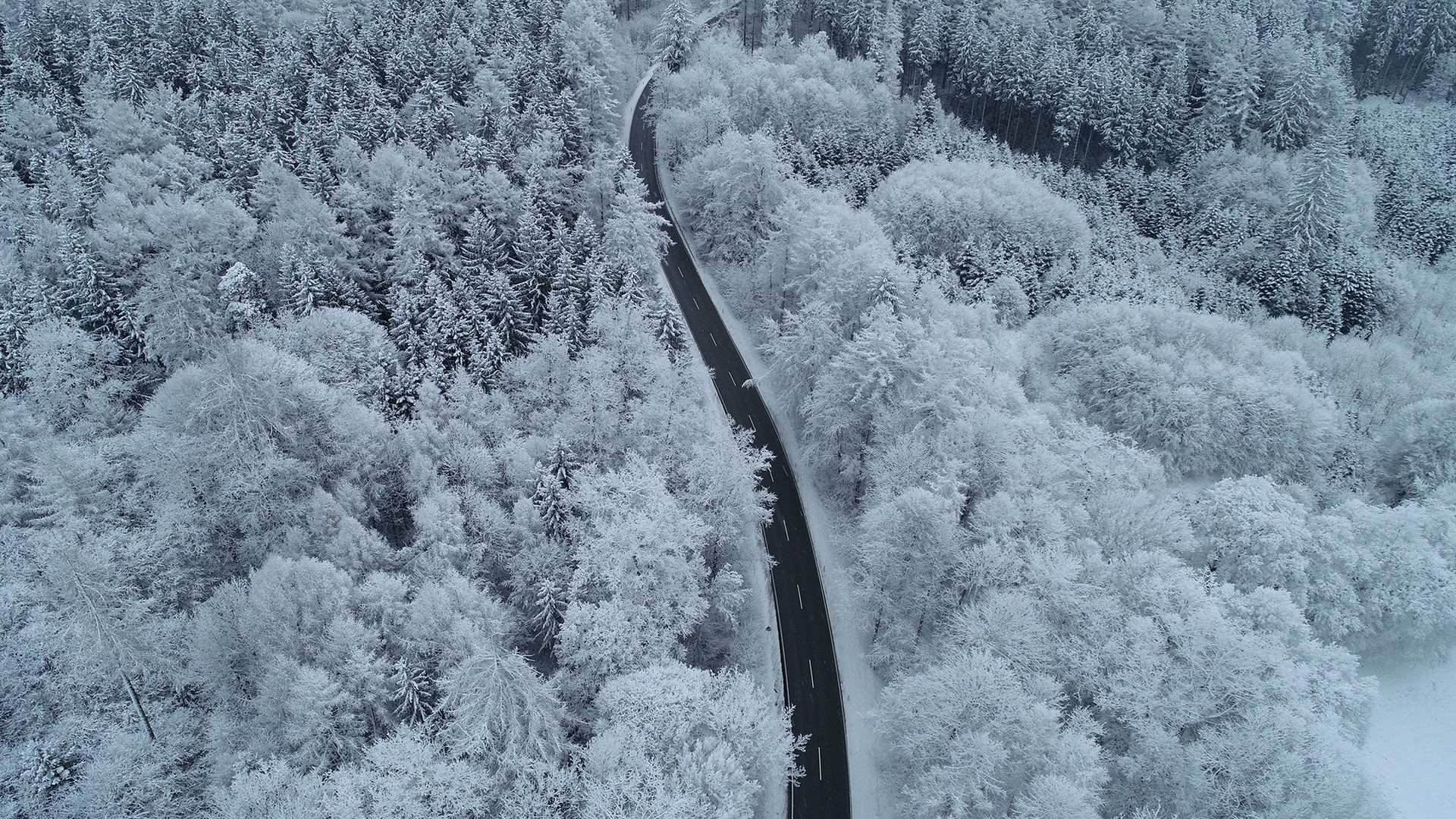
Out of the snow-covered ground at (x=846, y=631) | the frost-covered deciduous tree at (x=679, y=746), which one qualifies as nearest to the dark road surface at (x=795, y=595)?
the snow-covered ground at (x=846, y=631)

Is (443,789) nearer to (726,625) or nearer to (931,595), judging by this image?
(726,625)

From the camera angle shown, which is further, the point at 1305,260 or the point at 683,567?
the point at 1305,260

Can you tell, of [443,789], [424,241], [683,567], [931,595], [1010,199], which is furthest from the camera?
[1010,199]

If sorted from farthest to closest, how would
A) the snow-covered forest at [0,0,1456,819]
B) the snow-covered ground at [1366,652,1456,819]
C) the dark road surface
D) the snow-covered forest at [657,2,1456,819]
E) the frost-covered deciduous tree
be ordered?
the snow-covered ground at [1366,652,1456,819] < the dark road surface < the snow-covered forest at [657,2,1456,819] < the snow-covered forest at [0,0,1456,819] < the frost-covered deciduous tree

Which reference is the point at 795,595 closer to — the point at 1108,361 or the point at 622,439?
the point at 622,439

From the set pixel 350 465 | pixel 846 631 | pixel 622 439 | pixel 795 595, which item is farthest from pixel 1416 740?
pixel 350 465

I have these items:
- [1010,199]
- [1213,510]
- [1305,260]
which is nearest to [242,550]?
[1213,510]

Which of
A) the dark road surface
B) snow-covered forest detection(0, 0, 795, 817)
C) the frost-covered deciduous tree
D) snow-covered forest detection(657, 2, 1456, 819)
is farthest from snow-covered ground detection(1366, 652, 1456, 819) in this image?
snow-covered forest detection(0, 0, 795, 817)

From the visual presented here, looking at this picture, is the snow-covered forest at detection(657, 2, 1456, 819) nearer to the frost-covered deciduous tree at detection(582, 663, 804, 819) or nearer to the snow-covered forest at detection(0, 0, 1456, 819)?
the snow-covered forest at detection(0, 0, 1456, 819)
